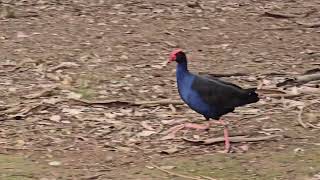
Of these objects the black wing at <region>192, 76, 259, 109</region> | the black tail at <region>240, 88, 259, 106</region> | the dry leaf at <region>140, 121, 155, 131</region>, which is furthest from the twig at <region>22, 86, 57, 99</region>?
the black tail at <region>240, 88, 259, 106</region>

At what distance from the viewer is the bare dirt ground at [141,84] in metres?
5.43

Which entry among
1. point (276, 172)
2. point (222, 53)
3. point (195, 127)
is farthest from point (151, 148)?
point (222, 53)

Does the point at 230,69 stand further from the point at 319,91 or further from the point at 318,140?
the point at 318,140

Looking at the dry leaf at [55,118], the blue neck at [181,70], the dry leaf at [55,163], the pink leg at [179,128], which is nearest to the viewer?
the dry leaf at [55,163]

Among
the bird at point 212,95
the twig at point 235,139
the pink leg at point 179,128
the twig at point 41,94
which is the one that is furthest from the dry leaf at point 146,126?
the twig at point 41,94

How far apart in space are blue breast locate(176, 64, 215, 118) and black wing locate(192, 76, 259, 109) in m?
0.03

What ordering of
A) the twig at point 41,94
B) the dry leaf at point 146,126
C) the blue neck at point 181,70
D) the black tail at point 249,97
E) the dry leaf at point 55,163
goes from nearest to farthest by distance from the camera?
the dry leaf at point 55,163
the black tail at point 249,97
the blue neck at point 181,70
the dry leaf at point 146,126
the twig at point 41,94

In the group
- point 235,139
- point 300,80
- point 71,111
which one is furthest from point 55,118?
point 300,80

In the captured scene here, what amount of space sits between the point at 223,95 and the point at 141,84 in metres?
2.25

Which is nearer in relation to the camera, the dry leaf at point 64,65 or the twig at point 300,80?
the twig at point 300,80

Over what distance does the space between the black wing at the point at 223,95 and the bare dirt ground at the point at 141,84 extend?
0.35 meters

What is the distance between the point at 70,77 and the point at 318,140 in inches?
118

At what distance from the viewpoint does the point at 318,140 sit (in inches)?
232

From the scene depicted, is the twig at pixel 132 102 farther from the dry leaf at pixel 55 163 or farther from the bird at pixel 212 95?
the dry leaf at pixel 55 163
